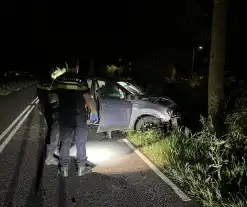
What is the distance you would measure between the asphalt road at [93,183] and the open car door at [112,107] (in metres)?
0.70

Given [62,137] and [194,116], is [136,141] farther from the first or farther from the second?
[194,116]

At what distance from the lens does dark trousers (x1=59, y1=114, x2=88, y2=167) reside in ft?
21.2

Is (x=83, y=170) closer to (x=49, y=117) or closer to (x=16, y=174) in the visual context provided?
(x=16, y=174)

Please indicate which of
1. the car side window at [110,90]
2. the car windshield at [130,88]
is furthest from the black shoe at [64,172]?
the car windshield at [130,88]

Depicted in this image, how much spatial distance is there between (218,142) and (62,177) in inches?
109

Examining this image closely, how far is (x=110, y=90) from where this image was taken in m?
10.1

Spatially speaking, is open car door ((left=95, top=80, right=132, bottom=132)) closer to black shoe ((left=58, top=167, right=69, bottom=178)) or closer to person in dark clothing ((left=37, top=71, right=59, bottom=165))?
person in dark clothing ((left=37, top=71, right=59, bottom=165))

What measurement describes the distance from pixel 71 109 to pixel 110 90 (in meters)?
3.74

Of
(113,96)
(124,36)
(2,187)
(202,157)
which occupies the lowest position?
(2,187)

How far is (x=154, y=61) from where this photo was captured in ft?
153

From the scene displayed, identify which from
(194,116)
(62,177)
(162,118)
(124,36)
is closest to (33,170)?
(62,177)

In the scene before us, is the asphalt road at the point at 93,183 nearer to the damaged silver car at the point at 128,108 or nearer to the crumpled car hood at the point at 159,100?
the damaged silver car at the point at 128,108

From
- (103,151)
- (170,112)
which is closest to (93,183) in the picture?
(103,151)

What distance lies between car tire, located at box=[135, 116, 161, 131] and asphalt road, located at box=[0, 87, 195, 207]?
47.9 inches
